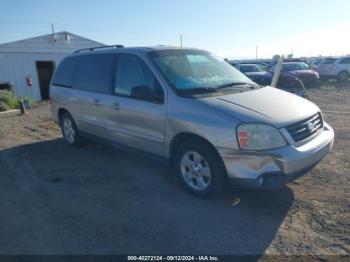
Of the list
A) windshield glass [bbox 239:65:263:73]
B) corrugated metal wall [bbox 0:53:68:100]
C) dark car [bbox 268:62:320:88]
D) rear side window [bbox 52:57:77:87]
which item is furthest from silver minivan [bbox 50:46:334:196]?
windshield glass [bbox 239:65:263:73]

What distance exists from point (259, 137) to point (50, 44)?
18.0m

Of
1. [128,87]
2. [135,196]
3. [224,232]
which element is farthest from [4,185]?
[224,232]

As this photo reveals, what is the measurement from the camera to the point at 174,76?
13.3 feet

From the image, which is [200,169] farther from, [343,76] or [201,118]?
[343,76]

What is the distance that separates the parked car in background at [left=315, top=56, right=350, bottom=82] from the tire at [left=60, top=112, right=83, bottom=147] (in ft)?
66.7

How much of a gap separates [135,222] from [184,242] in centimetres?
67

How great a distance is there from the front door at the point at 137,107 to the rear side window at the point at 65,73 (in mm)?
1651

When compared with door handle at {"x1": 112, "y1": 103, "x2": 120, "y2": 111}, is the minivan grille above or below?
below

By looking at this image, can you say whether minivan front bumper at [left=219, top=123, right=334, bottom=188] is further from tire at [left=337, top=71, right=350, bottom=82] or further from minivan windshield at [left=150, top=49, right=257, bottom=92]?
Answer: tire at [left=337, top=71, right=350, bottom=82]

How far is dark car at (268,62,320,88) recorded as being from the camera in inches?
688

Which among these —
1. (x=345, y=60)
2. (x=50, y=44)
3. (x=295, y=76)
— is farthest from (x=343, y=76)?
(x=50, y=44)

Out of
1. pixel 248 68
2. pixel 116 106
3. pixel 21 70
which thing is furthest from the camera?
pixel 248 68

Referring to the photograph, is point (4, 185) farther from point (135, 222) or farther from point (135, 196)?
point (135, 222)

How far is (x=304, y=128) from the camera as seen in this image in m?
3.54
